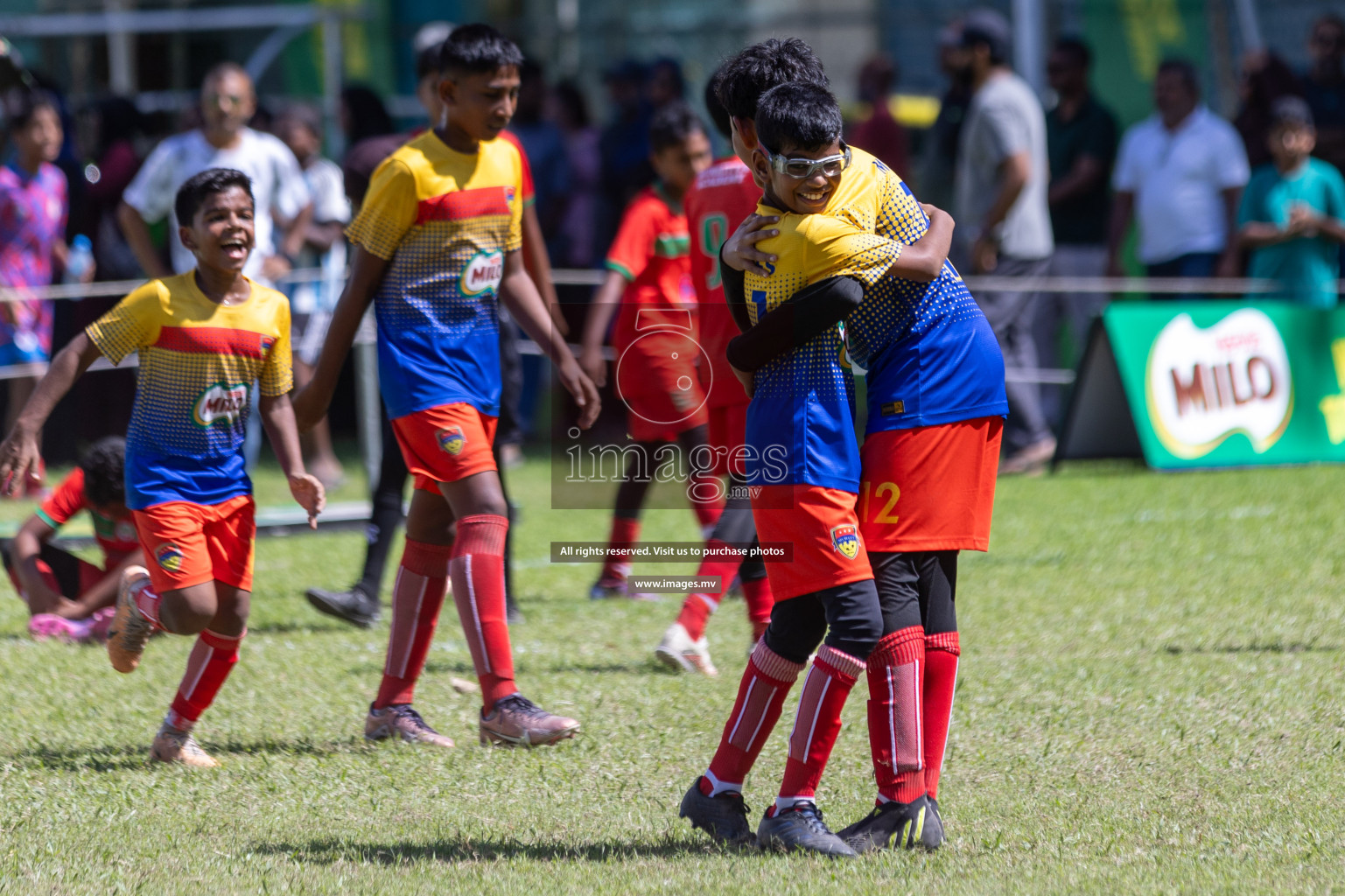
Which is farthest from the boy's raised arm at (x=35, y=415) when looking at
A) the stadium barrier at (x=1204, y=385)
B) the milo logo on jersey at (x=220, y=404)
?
the stadium barrier at (x=1204, y=385)

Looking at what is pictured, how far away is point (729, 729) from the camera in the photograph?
3.79 meters

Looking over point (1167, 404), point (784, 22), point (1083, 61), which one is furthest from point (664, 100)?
point (1167, 404)

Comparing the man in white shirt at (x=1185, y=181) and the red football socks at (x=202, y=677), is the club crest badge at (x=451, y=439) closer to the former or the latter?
the red football socks at (x=202, y=677)

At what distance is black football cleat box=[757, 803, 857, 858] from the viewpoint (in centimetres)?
365

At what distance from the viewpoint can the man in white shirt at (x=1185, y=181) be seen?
1138cm

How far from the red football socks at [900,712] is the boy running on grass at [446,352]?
1223 millimetres

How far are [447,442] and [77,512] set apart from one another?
8.10 feet

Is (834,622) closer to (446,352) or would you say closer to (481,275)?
(446,352)

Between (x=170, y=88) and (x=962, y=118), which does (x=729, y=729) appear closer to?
(x=962, y=118)

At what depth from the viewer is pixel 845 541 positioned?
11.8 ft

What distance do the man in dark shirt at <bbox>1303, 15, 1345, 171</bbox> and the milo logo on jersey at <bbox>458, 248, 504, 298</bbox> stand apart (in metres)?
8.47

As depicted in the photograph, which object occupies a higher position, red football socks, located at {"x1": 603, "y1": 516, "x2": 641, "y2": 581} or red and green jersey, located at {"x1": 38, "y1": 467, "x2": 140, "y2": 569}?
red and green jersey, located at {"x1": 38, "y1": 467, "x2": 140, "y2": 569}

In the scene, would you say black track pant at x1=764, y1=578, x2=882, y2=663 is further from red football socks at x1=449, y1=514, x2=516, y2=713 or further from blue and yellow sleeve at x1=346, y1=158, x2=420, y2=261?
blue and yellow sleeve at x1=346, y1=158, x2=420, y2=261

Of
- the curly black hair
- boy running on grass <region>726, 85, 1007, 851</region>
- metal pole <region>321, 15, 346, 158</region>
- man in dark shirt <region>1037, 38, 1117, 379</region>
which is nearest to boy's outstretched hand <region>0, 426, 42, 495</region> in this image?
the curly black hair
